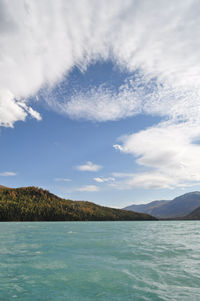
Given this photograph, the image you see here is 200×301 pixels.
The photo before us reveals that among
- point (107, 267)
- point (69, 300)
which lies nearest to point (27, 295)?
point (69, 300)

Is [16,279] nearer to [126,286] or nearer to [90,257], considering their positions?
[126,286]

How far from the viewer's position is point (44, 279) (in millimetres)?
14695

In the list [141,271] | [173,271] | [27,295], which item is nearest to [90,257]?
[141,271]

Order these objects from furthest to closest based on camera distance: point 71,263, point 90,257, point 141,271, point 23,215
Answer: point 23,215
point 90,257
point 71,263
point 141,271

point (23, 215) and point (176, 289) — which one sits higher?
point (23, 215)

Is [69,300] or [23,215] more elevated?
[23,215]

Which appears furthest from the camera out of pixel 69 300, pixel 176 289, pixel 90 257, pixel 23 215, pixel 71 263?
pixel 23 215

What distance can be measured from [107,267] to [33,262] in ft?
24.6

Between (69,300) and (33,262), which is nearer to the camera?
(69,300)

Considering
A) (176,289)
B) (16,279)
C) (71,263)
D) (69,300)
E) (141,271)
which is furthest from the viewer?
(71,263)

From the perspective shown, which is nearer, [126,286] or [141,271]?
[126,286]

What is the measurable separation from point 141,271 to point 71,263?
266 inches

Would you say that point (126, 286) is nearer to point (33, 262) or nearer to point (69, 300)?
point (69, 300)

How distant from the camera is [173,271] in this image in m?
16.8
